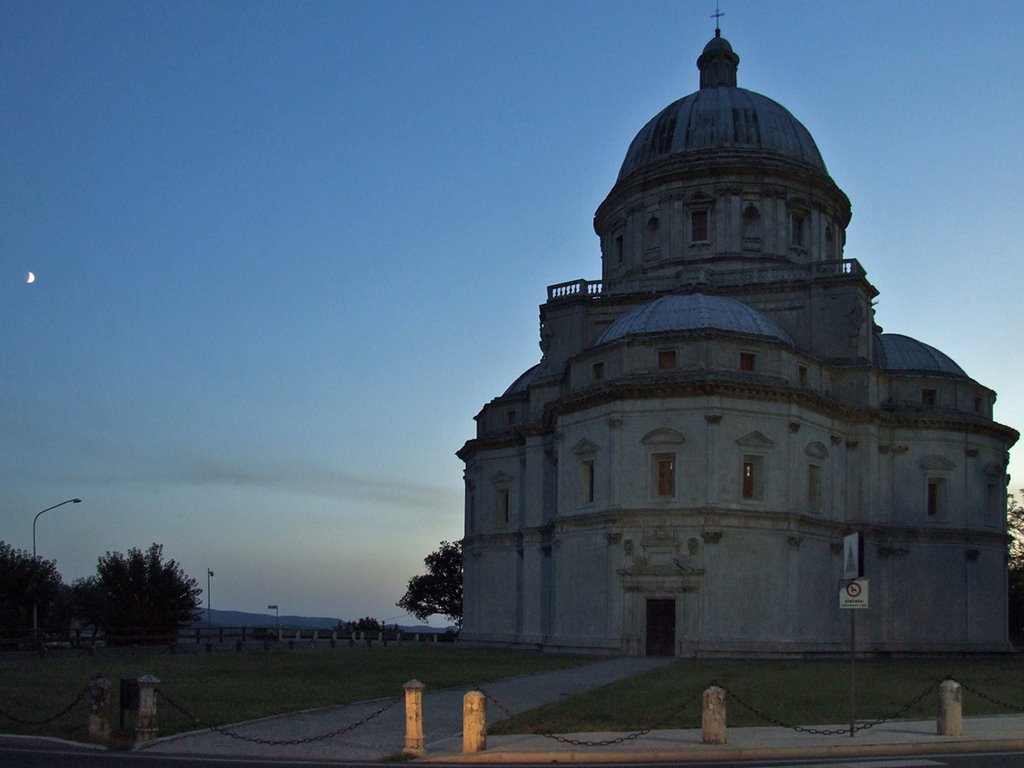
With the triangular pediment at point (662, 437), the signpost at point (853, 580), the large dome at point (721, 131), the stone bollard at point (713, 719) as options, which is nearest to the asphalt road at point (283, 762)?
the stone bollard at point (713, 719)


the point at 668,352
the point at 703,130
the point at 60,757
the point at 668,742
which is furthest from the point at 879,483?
the point at 60,757

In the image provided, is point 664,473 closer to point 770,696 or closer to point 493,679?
point 493,679

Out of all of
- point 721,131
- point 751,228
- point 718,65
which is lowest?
point 751,228

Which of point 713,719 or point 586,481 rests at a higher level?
point 586,481

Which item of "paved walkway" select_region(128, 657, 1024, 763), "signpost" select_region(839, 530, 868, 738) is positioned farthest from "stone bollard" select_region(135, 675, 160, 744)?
"signpost" select_region(839, 530, 868, 738)

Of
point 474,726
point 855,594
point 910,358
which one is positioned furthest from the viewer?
point 910,358

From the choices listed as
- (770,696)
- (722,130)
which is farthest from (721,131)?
(770,696)

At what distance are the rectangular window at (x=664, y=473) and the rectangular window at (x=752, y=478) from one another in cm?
308

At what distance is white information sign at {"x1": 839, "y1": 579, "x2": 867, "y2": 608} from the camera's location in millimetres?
22039

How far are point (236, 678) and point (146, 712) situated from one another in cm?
1497

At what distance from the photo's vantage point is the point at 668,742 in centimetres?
2066

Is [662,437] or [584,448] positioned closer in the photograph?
[662,437]

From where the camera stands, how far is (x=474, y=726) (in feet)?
65.2

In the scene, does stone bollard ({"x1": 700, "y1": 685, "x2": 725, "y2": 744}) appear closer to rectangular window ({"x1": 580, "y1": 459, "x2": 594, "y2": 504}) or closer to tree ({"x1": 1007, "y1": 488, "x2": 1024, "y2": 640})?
rectangular window ({"x1": 580, "y1": 459, "x2": 594, "y2": 504})
